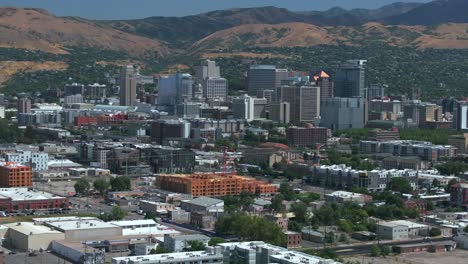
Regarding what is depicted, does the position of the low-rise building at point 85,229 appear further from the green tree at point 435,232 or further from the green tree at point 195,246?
the green tree at point 435,232

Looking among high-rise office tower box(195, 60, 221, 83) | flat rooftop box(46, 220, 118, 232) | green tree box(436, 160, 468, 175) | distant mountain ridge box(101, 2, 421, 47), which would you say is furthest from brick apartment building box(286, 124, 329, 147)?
distant mountain ridge box(101, 2, 421, 47)

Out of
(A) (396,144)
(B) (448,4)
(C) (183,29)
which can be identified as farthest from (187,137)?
(B) (448,4)

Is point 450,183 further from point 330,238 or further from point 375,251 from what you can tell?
point 375,251

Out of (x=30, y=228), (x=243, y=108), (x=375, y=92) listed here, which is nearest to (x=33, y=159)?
(x=30, y=228)

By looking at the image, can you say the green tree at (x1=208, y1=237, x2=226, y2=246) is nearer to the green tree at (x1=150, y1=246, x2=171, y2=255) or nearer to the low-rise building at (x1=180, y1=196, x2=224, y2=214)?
the green tree at (x1=150, y1=246, x2=171, y2=255)

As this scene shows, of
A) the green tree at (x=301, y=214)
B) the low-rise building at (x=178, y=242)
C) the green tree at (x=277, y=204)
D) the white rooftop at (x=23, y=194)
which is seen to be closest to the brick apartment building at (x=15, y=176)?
the white rooftop at (x=23, y=194)
